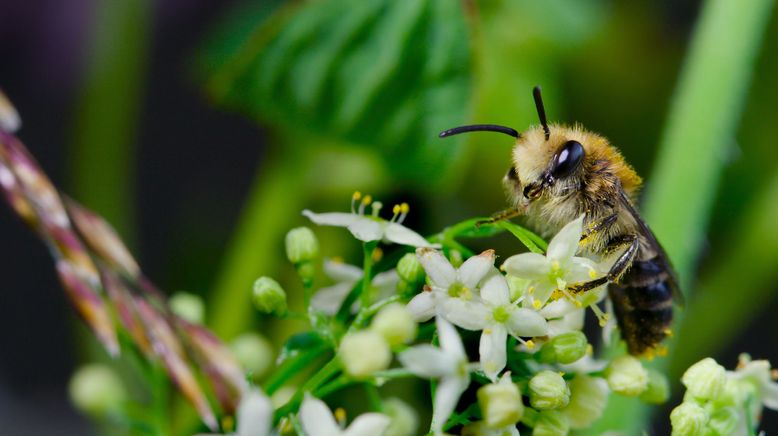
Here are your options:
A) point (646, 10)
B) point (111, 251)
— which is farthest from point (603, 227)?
point (646, 10)

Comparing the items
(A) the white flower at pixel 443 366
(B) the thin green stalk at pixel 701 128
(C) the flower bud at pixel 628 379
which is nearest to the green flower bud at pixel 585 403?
(C) the flower bud at pixel 628 379

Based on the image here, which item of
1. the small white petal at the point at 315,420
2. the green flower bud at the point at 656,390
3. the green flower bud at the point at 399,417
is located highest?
the small white petal at the point at 315,420

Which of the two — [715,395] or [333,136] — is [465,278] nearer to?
[715,395]

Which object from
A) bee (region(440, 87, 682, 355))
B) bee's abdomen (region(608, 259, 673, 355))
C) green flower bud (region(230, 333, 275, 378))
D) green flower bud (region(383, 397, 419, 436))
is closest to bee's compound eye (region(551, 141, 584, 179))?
bee (region(440, 87, 682, 355))

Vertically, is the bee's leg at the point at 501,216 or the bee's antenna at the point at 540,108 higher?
the bee's antenna at the point at 540,108

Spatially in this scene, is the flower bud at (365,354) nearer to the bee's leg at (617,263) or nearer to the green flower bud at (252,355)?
the bee's leg at (617,263)

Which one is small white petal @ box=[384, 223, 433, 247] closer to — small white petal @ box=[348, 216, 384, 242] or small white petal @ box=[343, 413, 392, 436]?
small white petal @ box=[348, 216, 384, 242]

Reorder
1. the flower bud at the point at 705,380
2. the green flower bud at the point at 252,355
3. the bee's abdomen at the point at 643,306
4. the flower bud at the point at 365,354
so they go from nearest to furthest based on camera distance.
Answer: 1. the flower bud at the point at 365,354
2. the flower bud at the point at 705,380
3. the bee's abdomen at the point at 643,306
4. the green flower bud at the point at 252,355

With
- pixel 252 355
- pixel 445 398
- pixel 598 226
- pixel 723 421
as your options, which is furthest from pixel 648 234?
pixel 252 355
